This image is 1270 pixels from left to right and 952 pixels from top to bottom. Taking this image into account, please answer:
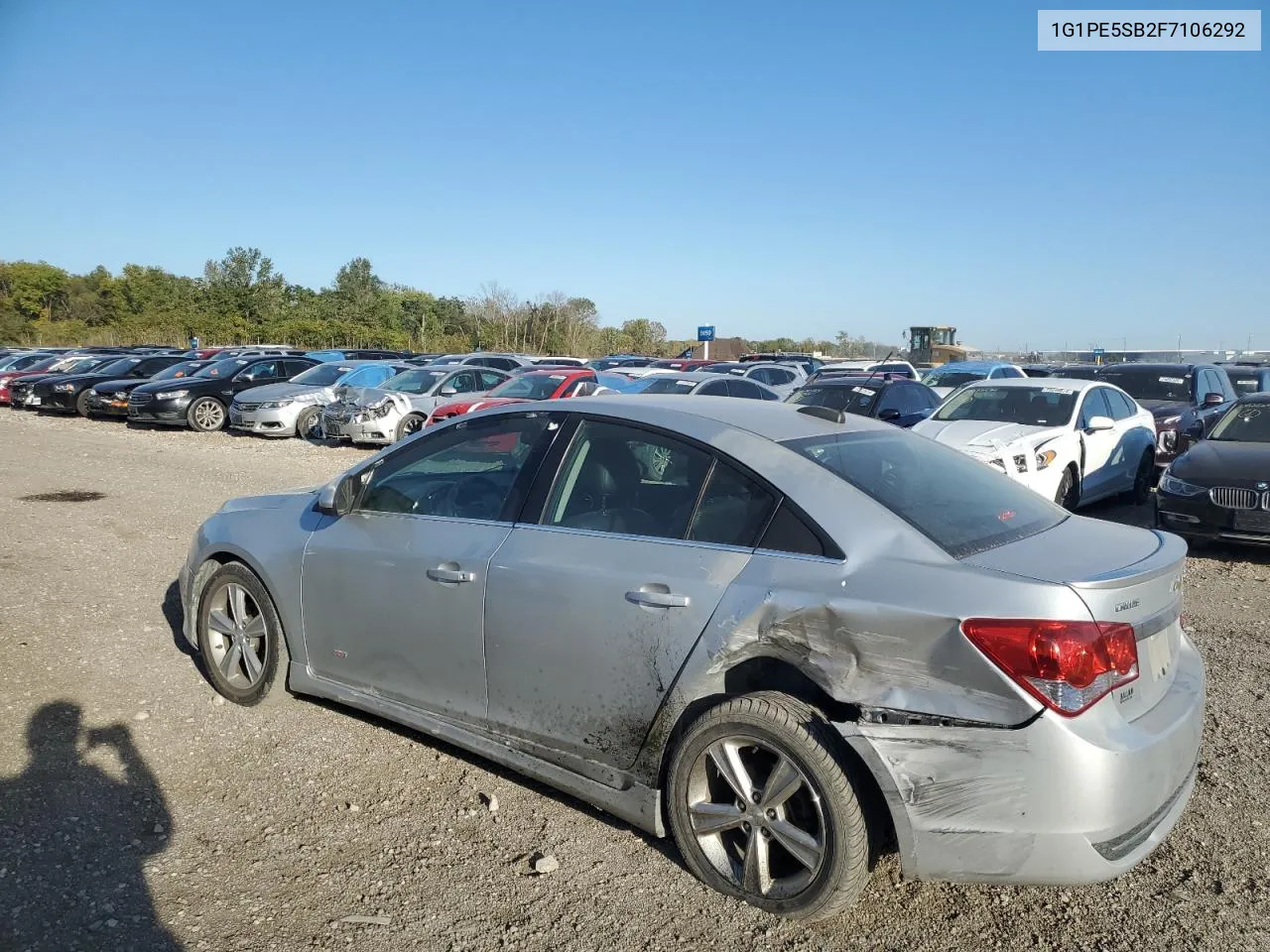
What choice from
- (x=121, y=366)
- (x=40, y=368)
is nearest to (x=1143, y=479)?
(x=121, y=366)

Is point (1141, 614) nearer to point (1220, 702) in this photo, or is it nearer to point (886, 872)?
point (886, 872)

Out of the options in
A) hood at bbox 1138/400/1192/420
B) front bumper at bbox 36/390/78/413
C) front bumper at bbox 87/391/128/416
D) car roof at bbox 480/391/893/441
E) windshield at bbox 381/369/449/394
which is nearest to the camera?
car roof at bbox 480/391/893/441

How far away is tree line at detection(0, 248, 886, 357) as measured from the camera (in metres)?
62.1

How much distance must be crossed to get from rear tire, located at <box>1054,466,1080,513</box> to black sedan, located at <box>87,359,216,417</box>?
19.2 metres

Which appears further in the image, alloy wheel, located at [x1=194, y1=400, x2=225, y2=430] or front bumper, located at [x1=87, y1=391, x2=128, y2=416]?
front bumper, located at [x1=87, y1=391, x2=128, y2=416]

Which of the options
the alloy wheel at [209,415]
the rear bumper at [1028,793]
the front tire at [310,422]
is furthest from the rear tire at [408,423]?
the rear bumper at [1028,793]

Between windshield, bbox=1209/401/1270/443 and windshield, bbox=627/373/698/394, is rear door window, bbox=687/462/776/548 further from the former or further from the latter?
windshield, bbox=627/373/698/394

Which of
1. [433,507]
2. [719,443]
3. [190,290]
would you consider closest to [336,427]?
[433,507]

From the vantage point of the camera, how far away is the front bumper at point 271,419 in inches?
750

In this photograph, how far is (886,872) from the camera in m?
3.34

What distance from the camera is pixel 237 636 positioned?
4734 millimetres

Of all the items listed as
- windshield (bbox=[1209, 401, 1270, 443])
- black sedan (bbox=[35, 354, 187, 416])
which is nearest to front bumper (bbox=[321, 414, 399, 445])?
black sedan (bbox=[35, 354, 187, 416])

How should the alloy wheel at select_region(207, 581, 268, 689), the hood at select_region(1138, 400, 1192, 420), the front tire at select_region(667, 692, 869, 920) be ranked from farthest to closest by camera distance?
the hood at select_region(1138, 400, 1192, 420) < the alloy wheel at select_region(207, 581, 268, 689) < the front tire at select_region(667, 692, 869, 920)

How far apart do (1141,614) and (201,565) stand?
14.2 feet
